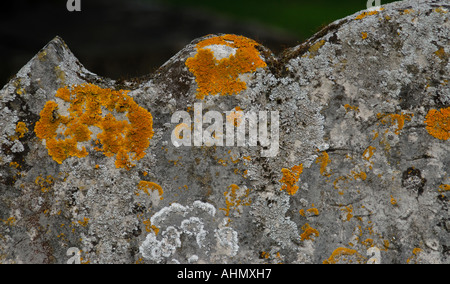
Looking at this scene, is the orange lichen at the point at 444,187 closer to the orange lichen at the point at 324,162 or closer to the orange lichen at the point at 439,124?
the orange lichen at the point at 439,124

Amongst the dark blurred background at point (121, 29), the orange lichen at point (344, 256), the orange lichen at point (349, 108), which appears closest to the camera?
the orange lichen at point (344, 256)

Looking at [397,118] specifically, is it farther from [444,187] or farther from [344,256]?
[344,256]

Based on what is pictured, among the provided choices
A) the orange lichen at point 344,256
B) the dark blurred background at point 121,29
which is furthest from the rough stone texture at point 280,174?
the dark blurred background at point 121,29

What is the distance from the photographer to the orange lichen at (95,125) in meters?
3.02

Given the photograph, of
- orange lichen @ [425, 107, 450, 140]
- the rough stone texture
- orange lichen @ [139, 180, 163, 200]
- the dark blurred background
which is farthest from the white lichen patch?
the dark blurred background

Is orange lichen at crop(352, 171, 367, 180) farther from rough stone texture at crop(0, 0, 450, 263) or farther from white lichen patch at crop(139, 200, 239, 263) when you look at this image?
white lichen patch at crop(139, 200, 239, 263)

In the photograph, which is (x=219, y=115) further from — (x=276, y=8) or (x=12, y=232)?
(x=276, y=8)

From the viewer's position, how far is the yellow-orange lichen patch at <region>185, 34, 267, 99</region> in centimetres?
313

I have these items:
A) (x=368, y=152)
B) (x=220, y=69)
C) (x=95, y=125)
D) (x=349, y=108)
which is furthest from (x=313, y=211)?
(x=95, y=125)

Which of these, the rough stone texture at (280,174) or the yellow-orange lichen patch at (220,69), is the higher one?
the yellow-orange lichen patch at (220,69)

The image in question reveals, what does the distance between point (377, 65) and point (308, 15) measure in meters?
11.2

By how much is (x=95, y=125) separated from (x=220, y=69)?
1004 mm

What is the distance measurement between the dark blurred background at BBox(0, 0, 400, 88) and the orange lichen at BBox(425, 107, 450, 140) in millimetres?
6870
